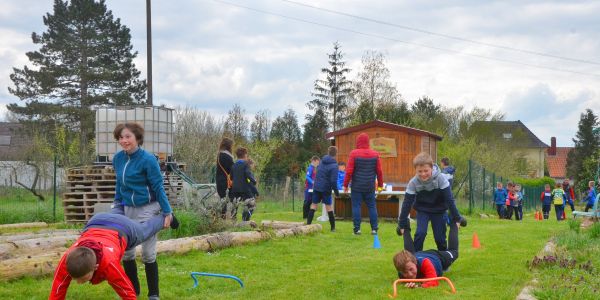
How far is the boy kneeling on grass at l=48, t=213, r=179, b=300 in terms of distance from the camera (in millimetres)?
4668

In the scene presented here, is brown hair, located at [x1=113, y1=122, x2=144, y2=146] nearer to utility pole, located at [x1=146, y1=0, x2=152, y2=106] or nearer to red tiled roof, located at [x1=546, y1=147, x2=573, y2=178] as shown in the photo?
utility pole, located at [x1=146, y1=0, x2=152, y2=106]

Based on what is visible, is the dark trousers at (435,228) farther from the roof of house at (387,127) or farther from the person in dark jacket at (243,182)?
the roof of house at (387,127)

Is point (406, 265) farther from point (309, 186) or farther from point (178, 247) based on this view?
point (309, 186)

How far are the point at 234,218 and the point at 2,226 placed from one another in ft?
20.7

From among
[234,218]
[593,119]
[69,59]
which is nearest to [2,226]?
[234,218]

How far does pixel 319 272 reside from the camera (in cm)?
793

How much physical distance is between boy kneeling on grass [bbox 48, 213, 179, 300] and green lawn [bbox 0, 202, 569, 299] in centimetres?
126

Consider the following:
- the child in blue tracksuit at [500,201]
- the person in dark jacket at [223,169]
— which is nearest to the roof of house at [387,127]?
the child in blue tracksuit at [500,201]

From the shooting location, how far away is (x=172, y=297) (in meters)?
6.44

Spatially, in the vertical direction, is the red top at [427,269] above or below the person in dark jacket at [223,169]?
below

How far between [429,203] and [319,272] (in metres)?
1.55

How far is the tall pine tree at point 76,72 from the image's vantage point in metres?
39.6

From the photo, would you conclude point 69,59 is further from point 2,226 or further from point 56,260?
point 56,260

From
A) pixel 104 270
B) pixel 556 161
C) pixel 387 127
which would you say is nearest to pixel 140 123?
pixel 387 127
